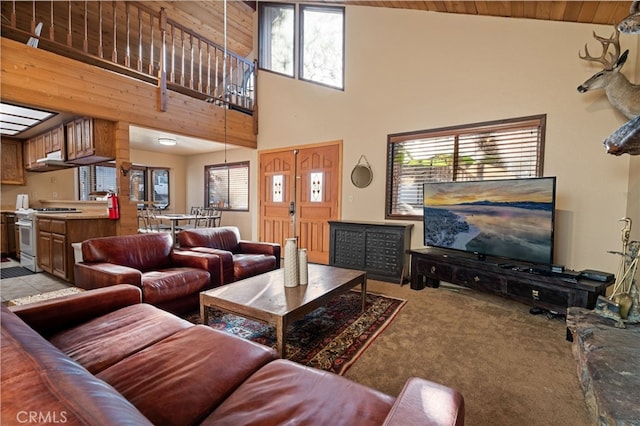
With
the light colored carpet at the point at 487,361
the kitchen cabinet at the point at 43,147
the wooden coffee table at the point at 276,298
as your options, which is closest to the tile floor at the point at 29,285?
the kitchen cabinet at the point at 43,147

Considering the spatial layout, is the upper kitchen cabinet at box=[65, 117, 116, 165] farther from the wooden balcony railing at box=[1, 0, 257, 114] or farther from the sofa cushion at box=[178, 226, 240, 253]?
the sofa cushion at box=[178, 226, 240, 253]

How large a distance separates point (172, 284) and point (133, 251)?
2.26ft

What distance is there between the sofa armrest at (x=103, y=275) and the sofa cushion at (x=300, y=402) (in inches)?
67.0

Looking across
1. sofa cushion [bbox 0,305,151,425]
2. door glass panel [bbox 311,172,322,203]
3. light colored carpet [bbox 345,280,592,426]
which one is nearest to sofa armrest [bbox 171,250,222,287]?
light colored carpet [bbox 345,280,592,426]

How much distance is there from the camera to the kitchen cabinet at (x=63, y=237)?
3709 millimetres

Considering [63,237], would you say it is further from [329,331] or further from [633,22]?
[633,22]

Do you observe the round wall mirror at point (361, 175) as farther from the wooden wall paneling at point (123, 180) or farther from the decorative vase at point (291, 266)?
the wooden wall paneling at point (123, 180)

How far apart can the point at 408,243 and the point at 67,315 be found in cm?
376

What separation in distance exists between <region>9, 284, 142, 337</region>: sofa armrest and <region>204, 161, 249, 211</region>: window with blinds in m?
4.76

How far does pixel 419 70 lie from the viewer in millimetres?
4156

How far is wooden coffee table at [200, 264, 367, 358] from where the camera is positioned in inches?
74.5

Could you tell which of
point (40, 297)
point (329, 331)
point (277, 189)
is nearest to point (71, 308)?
point (329, 331)

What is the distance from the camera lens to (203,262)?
3.01 metres

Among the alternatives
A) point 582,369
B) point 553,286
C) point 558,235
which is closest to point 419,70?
point 558,235
